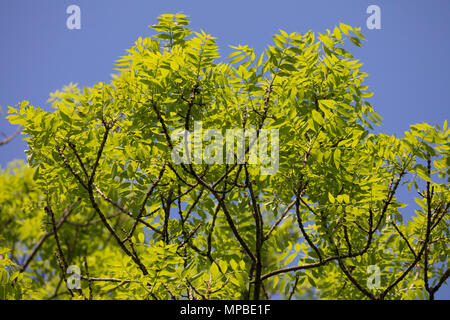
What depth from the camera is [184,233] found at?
19.9ft

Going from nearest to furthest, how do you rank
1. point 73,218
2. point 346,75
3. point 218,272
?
point 218,272 < point 346,75 < point 73,218

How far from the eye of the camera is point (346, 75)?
5.50 meters

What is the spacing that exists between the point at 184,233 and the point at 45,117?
233 cm

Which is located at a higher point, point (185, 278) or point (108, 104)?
point (108, 104)

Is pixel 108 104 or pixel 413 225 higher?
pixel 108 104

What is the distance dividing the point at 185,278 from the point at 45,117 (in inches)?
97.3

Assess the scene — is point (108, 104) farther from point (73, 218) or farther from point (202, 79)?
point (73, 218)

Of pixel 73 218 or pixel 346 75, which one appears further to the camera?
pixel 73 218
